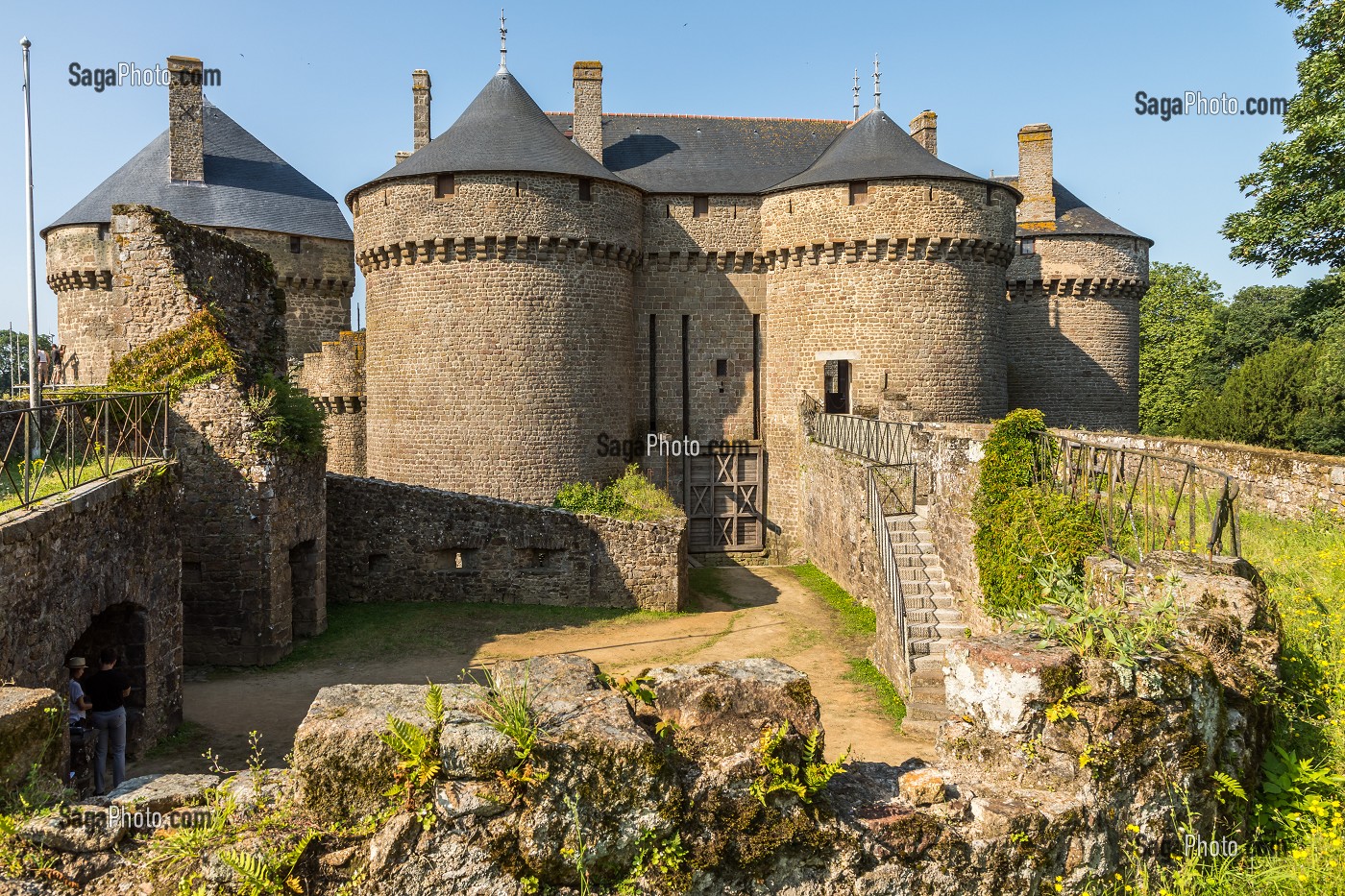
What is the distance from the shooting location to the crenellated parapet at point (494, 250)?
58.7ft

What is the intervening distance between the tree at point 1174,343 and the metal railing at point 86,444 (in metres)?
34.6

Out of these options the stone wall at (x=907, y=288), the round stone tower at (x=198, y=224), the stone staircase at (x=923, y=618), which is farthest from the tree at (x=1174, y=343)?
the round stone tower at (x=198, y=224)

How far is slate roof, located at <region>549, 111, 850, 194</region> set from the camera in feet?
70.1

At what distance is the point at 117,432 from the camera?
1034 centimetres

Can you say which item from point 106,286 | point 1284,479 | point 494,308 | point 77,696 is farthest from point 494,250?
point 1284,479

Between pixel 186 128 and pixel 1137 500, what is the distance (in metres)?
24.2

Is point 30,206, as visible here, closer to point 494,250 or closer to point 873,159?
point 494,250

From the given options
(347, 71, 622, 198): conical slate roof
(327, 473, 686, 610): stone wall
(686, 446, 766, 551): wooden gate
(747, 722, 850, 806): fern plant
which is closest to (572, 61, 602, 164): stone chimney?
(347, 71, 622, 198): conical slate roof

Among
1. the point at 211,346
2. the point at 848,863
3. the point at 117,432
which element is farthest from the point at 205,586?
the point at 848,863

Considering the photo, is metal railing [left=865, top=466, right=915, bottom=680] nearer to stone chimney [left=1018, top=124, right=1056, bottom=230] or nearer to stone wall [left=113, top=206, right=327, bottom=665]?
stone wall [left=113, top=206, right=327, bottom=665]

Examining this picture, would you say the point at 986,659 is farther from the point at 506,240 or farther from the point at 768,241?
the point at 768,241

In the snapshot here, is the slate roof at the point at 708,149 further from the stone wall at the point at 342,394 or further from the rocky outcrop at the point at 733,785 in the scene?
the rocky outcrop at the point at 733,785

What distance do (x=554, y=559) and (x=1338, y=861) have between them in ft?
40.8

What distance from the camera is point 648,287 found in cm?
2111
